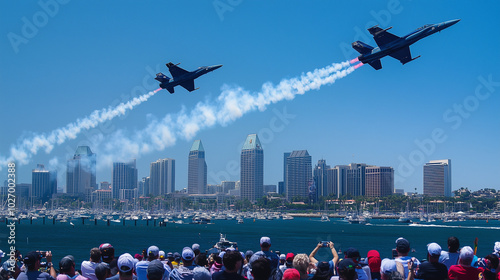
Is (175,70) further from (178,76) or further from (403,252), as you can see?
(403,252)

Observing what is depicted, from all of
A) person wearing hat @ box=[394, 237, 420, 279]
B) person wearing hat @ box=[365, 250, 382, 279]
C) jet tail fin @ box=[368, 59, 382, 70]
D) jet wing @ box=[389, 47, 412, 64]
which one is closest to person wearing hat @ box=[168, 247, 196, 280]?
person wearing hat @ box=[365, 250, 382, 279]

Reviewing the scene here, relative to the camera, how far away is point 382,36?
6034 centimetres

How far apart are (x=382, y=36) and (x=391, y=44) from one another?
1377 millimetres

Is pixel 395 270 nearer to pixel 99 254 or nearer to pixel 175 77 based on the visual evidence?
pixel 99 254

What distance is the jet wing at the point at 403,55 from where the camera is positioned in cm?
6122

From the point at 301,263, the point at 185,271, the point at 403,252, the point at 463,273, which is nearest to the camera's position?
the point at 301,263

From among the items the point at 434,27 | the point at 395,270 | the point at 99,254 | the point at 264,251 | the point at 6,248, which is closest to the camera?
the point at 395,270

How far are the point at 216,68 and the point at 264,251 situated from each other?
173 feet

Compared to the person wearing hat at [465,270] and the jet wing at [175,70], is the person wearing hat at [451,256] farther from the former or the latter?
the jet wing at [175,70]

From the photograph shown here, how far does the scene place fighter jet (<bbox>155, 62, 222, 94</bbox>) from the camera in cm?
6752

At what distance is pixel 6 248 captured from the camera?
106 m

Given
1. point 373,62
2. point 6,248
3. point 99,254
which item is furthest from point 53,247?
point 99,254

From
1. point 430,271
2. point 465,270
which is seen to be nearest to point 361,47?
point 465,270

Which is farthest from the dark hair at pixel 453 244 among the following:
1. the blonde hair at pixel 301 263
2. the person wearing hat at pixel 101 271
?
the person wearing hat at pixel 101 271
